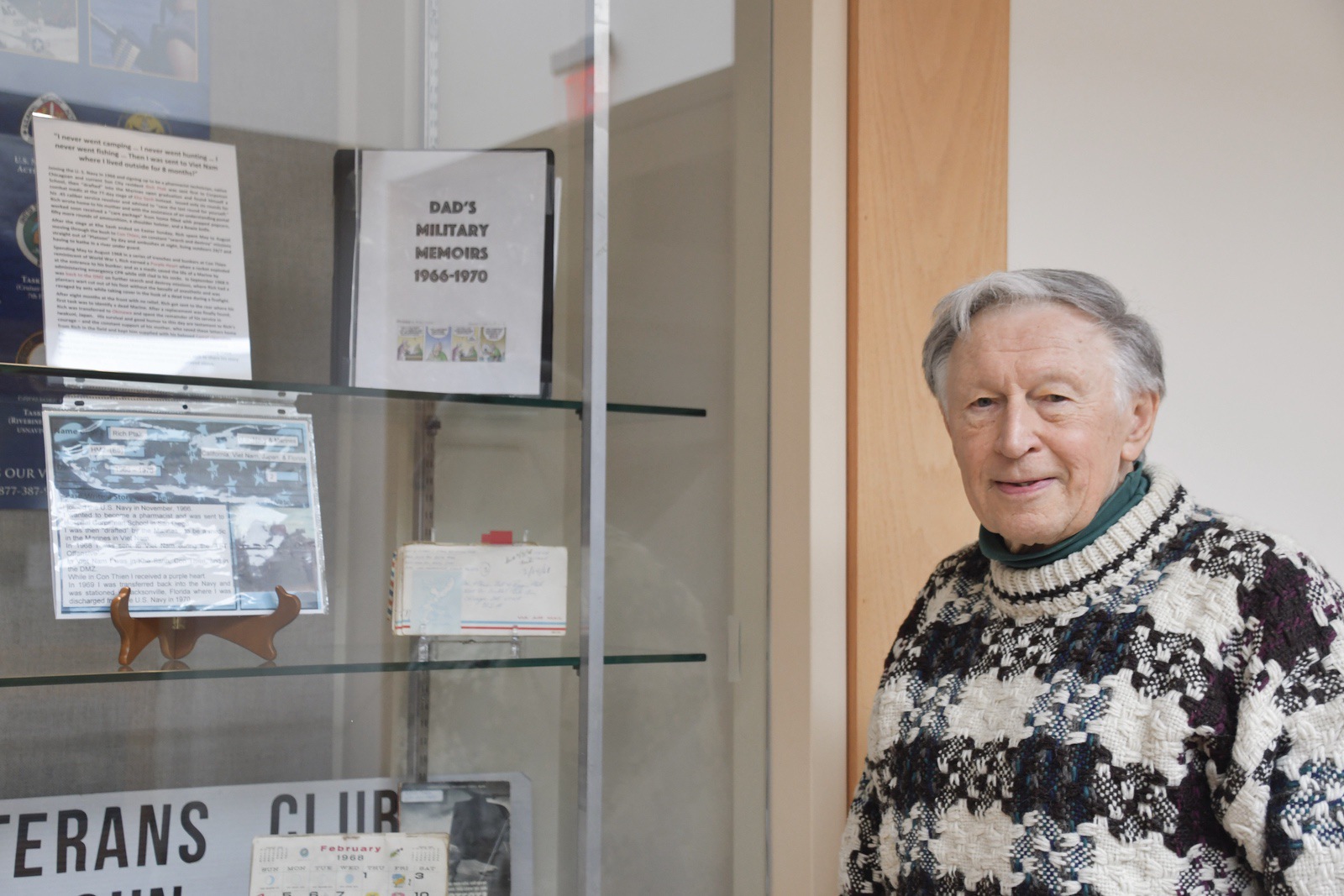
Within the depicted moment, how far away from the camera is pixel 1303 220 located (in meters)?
2.26

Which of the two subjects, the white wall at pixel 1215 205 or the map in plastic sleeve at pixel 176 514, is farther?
the white wall at pixel 1215 205

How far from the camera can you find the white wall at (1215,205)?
6.40 ft

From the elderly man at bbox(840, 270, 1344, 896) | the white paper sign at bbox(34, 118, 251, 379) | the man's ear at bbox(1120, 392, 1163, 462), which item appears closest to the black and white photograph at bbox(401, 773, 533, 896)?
the elderly man at bbox(840, 270, 1344, 896)

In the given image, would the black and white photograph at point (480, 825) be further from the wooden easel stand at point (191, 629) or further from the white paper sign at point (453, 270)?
the white paper sign at point (453, 270)

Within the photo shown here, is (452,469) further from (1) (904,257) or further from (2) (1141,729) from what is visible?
(2) (1141,729)

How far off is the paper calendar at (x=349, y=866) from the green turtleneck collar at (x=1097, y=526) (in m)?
0.81

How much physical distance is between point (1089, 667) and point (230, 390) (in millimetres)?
1058

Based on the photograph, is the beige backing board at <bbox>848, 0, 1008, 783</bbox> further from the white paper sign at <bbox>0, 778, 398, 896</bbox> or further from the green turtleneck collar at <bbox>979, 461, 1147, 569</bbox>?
the white paper sign at <bbox>0, 778, 398, 896</bbox>

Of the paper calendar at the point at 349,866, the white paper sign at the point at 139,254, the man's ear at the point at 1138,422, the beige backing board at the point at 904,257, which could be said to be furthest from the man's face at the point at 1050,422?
the white paper sign at the point at 139,254

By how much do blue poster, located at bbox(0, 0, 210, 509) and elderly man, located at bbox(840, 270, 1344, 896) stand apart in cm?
102

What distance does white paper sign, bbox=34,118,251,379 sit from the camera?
4.43 ft

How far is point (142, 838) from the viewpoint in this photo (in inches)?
54.2

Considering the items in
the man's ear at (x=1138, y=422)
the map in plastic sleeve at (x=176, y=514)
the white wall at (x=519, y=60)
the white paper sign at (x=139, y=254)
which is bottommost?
the map in plastic sleeve at (x=176, y=514)

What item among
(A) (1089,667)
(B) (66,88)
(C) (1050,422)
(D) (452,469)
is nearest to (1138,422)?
(C) (1050,422)
